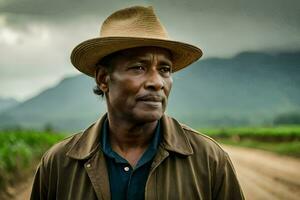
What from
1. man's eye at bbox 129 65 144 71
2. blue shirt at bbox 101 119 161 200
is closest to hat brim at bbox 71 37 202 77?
man's eye at bbox 129 65 144 71

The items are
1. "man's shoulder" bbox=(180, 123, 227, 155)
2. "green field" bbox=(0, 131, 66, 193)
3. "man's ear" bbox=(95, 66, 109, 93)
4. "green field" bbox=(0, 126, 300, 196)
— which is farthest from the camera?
"green field" bbox=(0, 126, 300, 196)

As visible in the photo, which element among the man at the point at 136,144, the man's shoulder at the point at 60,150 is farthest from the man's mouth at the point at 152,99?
the man's shoulder at the point at 60,150

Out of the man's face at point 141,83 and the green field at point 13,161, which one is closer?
the man's face at point 141,83

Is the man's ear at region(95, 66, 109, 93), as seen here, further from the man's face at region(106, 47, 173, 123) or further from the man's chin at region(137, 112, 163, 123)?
the man's chin at region(137, 112, 163, 123)

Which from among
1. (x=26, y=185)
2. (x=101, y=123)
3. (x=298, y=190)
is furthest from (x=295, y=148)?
(x=101, y=123)

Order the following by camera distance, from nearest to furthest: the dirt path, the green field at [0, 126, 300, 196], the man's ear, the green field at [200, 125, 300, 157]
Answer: the man's ear
the dirt path
the green field at [0, 126, 300, 196]
the green field at [200, 125, 300, 157]

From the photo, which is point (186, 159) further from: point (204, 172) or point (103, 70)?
point (103, 70)

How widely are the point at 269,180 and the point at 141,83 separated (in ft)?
32.0

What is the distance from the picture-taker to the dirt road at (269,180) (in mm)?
9891

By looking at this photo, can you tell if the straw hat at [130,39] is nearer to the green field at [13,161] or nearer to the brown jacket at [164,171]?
the brown jacket at [164,171]

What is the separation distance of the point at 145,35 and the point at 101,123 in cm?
61

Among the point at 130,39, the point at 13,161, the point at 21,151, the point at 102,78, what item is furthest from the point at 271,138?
the point at 130,39

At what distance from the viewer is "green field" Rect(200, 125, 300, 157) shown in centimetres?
2067

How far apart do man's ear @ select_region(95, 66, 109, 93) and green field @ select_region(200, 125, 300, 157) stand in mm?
16084
